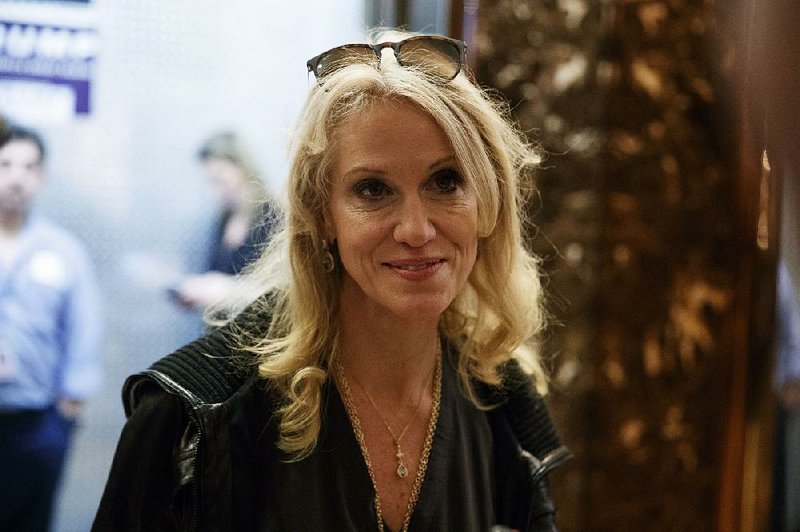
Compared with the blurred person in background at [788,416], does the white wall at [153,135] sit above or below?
above

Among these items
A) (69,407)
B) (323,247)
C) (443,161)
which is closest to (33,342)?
(69,407)

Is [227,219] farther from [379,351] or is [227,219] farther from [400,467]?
[400,467]

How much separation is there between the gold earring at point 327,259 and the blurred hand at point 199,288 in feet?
4.57

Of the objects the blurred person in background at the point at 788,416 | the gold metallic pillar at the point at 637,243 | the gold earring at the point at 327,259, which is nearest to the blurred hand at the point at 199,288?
the gold metallic pillar at the point at 637,243

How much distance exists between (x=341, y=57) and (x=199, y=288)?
155cm

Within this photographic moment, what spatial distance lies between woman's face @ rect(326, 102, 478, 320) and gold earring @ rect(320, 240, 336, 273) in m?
0.09

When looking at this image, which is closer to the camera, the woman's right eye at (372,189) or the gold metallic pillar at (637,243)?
the woman's right eye at (372,189)

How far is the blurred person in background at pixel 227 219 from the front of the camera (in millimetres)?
2926

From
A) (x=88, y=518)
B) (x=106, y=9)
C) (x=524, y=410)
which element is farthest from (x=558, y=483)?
(x=106, y=9)

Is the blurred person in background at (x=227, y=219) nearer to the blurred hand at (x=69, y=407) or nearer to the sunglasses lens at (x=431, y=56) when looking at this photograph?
the blurred hand at (x=69, y=407)

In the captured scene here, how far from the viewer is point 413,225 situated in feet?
4.69

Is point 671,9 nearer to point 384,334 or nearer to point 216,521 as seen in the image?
point 384,334

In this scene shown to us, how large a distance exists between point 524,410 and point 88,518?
1585 millimetres

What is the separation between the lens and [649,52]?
2809 millimetres
